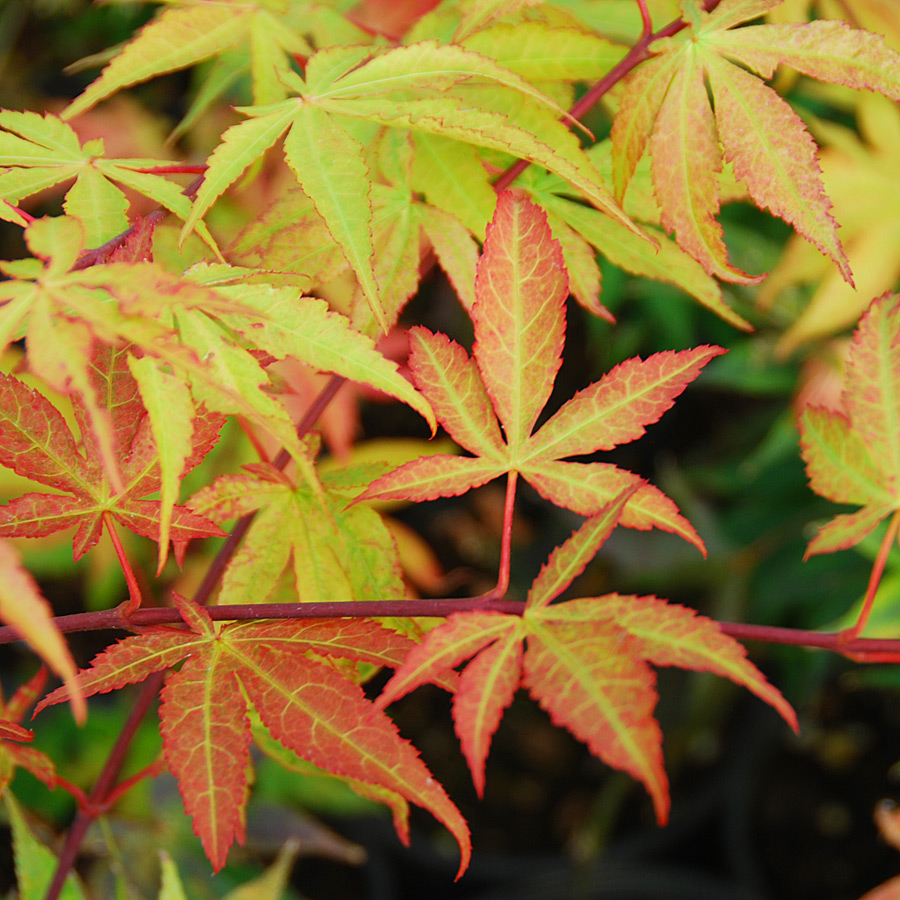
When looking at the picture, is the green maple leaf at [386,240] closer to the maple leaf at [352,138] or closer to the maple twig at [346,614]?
the maple leaf at [352,138]

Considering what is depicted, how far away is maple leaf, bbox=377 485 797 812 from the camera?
1.02ft

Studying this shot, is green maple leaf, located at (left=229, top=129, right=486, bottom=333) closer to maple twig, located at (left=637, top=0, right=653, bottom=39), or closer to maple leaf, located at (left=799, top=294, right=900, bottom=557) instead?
maple twig, located at (left=637, top=0, right=653, bottom=39)

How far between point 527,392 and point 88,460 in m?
0.22

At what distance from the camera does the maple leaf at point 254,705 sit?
0.36m

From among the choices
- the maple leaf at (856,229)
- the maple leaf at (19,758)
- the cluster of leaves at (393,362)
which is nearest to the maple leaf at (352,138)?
the cluster of leaves at (393,362)

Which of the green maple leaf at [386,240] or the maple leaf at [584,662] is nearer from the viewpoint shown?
the maple leaf at [584,662]

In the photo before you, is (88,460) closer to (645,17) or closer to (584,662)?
(584,662)

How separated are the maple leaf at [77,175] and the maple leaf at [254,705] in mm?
198

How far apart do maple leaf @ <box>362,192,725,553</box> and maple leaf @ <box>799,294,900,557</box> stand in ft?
0.37

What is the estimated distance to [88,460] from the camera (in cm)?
41

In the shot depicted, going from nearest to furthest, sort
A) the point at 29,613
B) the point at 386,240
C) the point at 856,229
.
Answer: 1. the point at 29,613
2. the point at 386,240
3. the point at 856,229

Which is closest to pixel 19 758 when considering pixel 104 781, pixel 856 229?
pixel 104 781

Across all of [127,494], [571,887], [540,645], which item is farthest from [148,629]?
[571,887]

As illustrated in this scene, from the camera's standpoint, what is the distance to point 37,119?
0.44m
